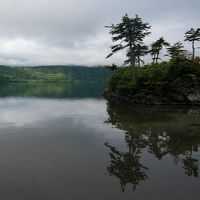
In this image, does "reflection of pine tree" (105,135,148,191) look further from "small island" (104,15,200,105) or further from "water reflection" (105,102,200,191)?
"small island" (104,15,200,105)

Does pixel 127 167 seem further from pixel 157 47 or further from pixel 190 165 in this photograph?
pixel 157 47

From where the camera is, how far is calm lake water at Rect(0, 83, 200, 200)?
1191 centimetres

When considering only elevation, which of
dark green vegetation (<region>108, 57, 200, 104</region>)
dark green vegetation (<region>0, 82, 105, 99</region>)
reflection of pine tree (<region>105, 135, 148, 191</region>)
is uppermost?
dark green vegetation (<region>108, 57, 200, 104</region>)

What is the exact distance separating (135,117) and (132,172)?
18.4 metres

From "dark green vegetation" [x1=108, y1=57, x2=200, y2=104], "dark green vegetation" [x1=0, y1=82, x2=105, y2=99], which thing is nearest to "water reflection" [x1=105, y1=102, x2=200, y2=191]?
"dark green vegetation" [x1=108, y1=57, x2=200, y2=104]

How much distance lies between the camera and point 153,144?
20.2m

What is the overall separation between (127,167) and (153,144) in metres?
5.49

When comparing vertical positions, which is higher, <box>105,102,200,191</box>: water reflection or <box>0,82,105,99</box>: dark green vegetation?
<box>105,102,200,191</box>: water reflection

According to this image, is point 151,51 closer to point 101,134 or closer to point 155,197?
point 101,134

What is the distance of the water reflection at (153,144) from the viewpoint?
1460 cm

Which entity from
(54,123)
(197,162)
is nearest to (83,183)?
(197,162)

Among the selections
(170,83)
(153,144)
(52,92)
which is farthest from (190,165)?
(52,92)

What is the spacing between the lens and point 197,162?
1622 cm

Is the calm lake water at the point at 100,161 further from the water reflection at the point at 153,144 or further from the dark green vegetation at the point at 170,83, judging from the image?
the dark green vegetation at the point at 170,83
